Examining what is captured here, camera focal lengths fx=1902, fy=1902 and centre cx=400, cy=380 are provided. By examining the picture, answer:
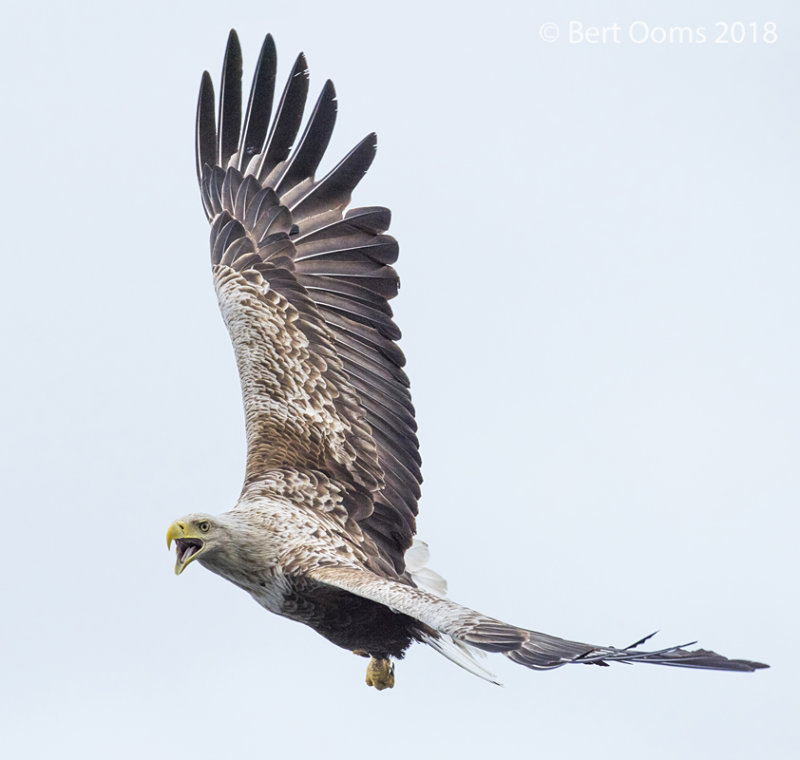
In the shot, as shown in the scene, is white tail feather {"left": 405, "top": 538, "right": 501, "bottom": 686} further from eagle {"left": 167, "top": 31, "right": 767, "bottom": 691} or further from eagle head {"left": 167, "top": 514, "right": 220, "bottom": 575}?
eagle head {"left": 167, "top": 514, "right": 220, "bottom": 575}

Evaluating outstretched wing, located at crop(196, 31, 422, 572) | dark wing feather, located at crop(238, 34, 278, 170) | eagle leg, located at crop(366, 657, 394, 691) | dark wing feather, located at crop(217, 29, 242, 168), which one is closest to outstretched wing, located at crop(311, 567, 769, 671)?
outstretched wing, located at crop(196, 31, 422, 572)

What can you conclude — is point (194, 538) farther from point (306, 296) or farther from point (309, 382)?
point (306, 296)

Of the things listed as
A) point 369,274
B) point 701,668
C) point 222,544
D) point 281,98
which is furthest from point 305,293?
point 701,668

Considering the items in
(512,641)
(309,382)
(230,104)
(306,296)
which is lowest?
(512,641)

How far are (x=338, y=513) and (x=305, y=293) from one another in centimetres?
197

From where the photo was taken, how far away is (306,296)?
1455cm

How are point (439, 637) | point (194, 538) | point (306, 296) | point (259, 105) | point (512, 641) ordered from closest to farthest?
1. point (512, 641)
2. point (439, 637)
3. point (194, 538)
4. point (306, 296)
5. point (259, 105)

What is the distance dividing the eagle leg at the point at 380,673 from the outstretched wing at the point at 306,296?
107cm

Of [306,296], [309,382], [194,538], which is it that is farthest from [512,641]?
[306,296]

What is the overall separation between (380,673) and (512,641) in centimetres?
393

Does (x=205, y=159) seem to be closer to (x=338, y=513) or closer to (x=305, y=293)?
(x=305, y=293)

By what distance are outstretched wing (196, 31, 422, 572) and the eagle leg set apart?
3.51ft

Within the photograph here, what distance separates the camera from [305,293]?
14562 mm

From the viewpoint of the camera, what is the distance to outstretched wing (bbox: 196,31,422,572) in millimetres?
13828
